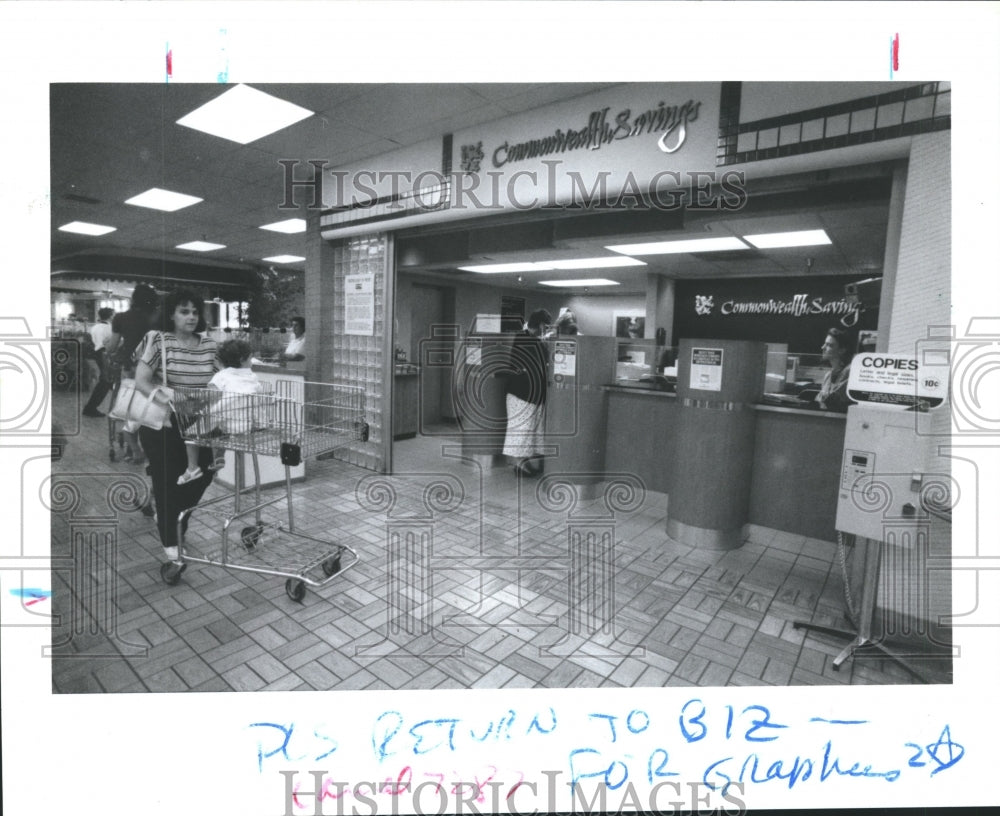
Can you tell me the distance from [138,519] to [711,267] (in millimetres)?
7902

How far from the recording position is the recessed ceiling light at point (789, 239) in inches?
219

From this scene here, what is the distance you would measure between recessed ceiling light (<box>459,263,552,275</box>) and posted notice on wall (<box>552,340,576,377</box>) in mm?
3296

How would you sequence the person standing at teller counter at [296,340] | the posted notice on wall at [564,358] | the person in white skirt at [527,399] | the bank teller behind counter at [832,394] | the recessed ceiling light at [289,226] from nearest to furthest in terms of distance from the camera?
the bank teller behind counter at [832,394], the posted notice on wall at [564,358], the person in white skirt at [527,399], the person standing at teller counter at [296,340], the recessed ceiling light at [289,226]

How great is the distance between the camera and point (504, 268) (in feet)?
26.1

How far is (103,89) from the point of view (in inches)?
61.8

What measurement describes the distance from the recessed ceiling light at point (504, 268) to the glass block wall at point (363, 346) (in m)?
2.36

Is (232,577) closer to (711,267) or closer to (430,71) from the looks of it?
(430,71)

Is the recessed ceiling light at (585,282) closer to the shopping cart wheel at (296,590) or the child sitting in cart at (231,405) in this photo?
the child sitting in cart at (231,405)

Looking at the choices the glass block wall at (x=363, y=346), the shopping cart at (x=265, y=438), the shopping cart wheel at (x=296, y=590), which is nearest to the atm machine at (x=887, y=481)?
the shopping cart at (x=265, y=438)

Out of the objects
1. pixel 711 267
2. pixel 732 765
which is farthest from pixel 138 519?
pixel 711 267

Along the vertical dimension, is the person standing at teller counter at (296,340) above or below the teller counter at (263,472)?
above

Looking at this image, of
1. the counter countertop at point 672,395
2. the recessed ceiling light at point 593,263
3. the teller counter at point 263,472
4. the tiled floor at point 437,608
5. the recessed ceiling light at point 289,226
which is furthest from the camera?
the recessed ceiling light at point 593,263

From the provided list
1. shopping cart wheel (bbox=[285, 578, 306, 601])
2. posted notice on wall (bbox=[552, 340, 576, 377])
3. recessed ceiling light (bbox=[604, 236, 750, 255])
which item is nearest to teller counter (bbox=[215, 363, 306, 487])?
shopping cart wheel (bbox=[285, 578, 306, 601])

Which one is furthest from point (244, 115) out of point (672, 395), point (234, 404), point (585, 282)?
point (585, 282)
